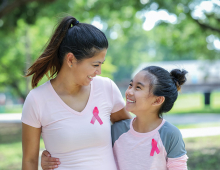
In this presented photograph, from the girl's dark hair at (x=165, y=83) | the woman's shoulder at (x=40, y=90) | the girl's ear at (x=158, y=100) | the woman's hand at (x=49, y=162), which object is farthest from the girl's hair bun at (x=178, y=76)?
the woman's hand at (x=49, y=162)

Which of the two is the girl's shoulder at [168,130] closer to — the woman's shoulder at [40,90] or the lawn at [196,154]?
the woman's shoulder at [40,90]

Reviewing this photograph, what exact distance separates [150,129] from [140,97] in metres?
0.25

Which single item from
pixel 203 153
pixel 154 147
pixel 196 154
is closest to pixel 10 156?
pixel 196 154

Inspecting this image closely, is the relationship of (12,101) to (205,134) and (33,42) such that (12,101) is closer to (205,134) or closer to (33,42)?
(33,42)

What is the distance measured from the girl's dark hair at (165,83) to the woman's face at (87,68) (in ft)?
1.39

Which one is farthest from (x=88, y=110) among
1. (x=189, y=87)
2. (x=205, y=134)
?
(x=189, y=87)

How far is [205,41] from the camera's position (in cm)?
954

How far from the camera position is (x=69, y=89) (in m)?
2.11

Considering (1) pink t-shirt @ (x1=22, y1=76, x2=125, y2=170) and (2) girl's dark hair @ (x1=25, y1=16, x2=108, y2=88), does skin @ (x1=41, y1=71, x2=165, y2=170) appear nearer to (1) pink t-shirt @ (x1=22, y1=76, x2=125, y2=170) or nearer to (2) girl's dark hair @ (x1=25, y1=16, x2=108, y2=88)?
(1) pink t-shirt @ (x1=22, y1=76, x2=125, y2=170)

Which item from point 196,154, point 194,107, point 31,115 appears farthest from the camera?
point 194,107

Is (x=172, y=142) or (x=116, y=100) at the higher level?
(x=116, y=100)

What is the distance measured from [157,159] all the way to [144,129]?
0.25 metres

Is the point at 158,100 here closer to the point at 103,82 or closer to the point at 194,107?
the point at 103,82

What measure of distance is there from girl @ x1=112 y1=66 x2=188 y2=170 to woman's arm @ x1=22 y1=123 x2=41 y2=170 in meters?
0.59
